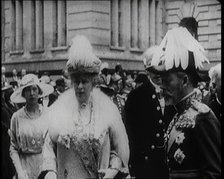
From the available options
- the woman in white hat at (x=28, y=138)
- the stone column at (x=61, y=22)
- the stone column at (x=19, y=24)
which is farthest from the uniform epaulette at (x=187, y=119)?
the stone column at (x=19, y=24)

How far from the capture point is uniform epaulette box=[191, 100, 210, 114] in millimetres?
4285

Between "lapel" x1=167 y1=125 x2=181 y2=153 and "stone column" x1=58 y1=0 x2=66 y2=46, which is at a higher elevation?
"stone column" x1=58 y1=0 x2=66 y2=46

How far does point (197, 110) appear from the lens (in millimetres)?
4340

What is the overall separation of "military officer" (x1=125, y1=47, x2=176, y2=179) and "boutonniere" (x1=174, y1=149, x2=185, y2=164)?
2709 mm

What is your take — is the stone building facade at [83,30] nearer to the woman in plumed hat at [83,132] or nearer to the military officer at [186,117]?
the woman in plumed hat at [83,132]

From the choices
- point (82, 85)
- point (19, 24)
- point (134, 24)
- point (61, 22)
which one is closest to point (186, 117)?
point (82, 85)

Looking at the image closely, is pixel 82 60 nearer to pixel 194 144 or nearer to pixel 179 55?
pixel 179 55

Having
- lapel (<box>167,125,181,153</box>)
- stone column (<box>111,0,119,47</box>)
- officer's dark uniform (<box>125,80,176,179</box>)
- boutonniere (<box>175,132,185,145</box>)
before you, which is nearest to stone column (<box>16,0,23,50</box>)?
stone column (<box>111,0,119,47</box>)

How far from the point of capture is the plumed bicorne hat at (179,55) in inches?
179

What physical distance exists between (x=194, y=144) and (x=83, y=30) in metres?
20.3

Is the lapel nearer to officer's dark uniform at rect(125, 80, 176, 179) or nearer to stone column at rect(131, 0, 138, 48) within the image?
officer's dark uniform at rect(125, 80, 176, 179)

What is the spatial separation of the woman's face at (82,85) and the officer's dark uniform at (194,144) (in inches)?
47.8

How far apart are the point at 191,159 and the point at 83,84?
5.20ft

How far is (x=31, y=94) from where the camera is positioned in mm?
7965
